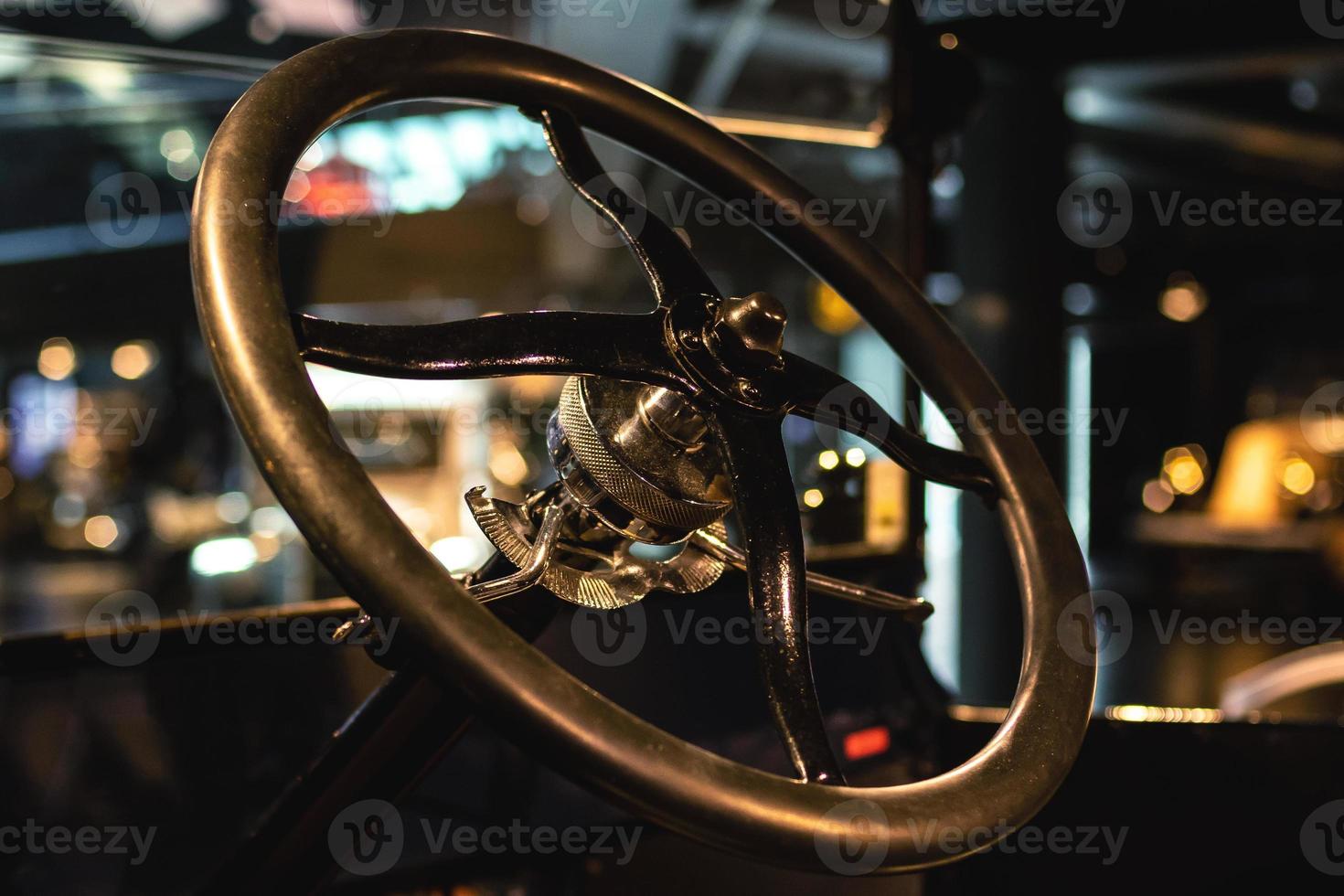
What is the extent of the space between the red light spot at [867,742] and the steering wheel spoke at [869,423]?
38 cm

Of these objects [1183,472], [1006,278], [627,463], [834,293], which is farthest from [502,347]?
[1183,472]

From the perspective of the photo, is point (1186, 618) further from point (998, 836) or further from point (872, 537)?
point (998, 836)

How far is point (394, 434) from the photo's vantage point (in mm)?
4352

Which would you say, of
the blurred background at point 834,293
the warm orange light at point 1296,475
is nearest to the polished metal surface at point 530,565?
the blurred background at point 834,293

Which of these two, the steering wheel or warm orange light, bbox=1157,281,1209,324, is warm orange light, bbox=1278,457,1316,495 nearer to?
warm orange light, bbox=1157,281,1209,324

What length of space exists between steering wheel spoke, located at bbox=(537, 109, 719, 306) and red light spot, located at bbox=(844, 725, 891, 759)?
0.56m

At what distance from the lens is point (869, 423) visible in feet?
2.10

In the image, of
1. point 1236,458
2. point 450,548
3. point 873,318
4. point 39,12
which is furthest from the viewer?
point 1236,458

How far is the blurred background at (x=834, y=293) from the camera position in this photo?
3.88 ft

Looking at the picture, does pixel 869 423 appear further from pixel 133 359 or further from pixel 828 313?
pixel 133 359

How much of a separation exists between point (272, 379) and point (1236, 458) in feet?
22.2

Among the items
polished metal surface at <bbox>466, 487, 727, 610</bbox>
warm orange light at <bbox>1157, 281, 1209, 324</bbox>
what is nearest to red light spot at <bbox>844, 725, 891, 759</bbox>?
polished metal surface at <bbox>466, 487, 727, 610</bbox>

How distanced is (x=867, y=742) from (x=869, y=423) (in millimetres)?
487

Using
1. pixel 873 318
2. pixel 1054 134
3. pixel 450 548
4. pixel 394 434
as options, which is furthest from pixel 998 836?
pixel 394 434
